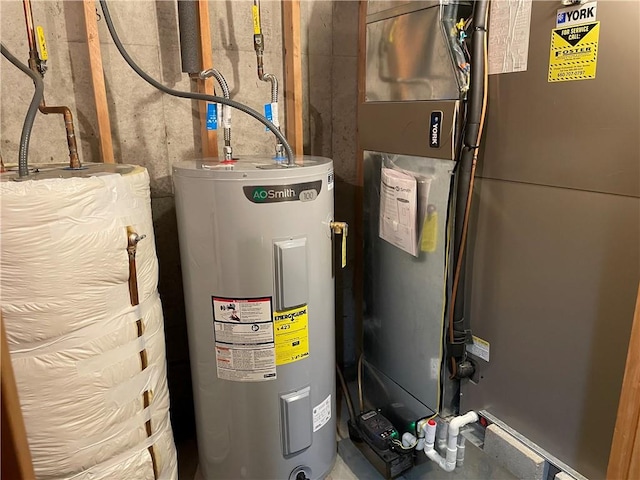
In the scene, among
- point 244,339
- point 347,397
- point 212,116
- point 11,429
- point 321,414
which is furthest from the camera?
point 347,397

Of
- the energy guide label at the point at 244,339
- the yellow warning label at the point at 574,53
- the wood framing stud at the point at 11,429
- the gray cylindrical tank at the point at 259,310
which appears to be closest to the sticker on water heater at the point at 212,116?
the gray cylindrical tank at the point at 259,310

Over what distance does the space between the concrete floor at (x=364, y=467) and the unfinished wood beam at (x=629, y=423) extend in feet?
1.33

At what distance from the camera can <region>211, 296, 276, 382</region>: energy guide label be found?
55.6 inches

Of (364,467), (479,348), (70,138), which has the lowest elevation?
(364,467)

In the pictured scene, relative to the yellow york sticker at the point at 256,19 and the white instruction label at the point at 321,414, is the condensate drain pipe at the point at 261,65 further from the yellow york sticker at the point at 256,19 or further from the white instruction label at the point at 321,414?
the white instruction label at the point at 321,414

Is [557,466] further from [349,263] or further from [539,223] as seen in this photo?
[349,263]

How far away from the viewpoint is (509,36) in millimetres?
1257

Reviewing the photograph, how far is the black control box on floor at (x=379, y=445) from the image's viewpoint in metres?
1.70

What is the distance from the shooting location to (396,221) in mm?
1661

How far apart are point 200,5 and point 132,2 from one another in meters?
0.26

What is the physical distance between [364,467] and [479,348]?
0.76 m

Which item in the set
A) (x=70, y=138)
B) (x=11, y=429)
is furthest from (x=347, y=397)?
(x=11, y=429)

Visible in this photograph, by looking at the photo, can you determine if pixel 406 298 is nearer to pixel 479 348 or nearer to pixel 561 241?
pixel 479 348

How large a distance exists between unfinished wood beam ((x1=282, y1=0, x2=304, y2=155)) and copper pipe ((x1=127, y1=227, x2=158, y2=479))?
88 cm
